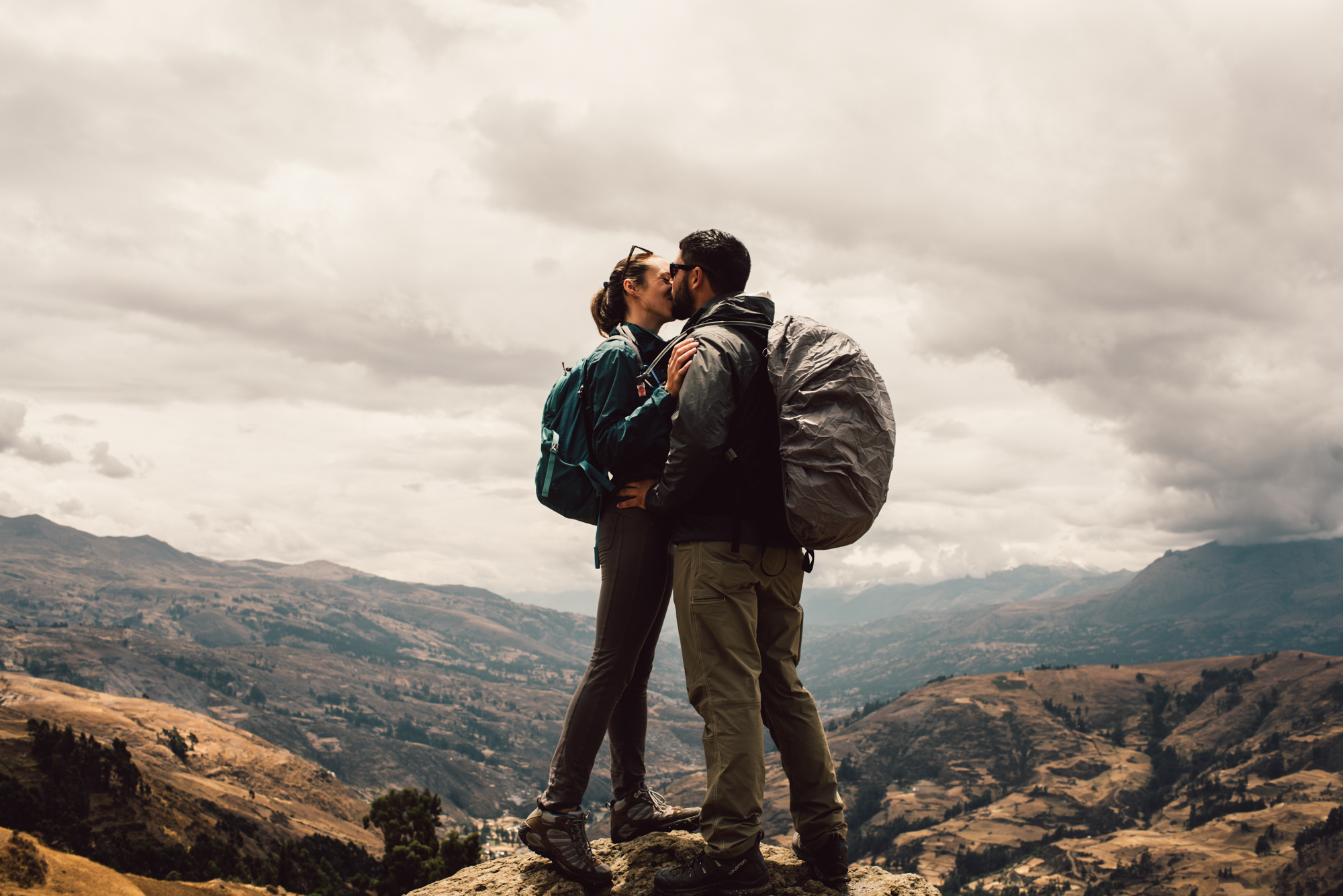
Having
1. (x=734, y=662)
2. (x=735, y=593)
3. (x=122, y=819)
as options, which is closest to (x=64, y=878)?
(x=734, y=662)

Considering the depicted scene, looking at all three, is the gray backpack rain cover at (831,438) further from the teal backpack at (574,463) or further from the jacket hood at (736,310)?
the teal backpack at (574,463)

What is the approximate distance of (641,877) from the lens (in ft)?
Answer: 25.3

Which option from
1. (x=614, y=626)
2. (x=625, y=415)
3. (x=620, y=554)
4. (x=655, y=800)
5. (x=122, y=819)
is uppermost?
(x=625, y=415)

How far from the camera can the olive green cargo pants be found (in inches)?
253

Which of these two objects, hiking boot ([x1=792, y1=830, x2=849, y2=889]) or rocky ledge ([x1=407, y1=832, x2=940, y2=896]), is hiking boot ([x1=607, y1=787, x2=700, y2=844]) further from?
hiking boot ([x1=792, y1=830, x2=849, y2=889])

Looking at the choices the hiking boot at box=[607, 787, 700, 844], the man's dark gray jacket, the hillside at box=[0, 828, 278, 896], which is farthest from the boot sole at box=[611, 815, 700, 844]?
the hillside at box=[0, 828, 278, 896]

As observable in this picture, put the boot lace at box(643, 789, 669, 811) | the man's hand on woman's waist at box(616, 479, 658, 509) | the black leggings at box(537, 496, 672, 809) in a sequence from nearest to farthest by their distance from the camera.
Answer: the man's hand on woman's waist at box(616, 479, 658, 509) → the black leggings at box(537, 496, 672, 809) → the boot lace at box(643, 789, 669, 811)

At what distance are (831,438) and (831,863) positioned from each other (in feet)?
13.0

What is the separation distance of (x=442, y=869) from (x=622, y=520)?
45227mm

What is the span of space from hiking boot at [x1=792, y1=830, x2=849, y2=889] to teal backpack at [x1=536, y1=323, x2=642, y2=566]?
331 centimetres

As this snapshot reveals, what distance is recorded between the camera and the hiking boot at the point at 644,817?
8.45 m

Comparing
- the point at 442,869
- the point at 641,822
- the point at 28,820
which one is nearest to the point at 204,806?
the point at 28,820

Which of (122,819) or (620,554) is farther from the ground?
(620,554)

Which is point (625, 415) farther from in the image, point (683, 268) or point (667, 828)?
point (667, 828)
